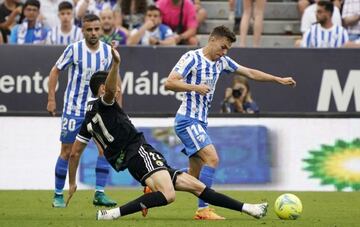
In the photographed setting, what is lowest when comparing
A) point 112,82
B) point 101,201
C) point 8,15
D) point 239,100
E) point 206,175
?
point 101,201

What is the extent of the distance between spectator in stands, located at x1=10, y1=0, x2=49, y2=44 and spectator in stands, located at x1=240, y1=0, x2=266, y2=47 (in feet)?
10.5

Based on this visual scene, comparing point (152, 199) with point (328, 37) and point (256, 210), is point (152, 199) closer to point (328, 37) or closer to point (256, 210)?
point (256, 210)

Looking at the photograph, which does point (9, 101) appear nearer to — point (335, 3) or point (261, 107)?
point (261, 107)

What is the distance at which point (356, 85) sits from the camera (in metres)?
16.6

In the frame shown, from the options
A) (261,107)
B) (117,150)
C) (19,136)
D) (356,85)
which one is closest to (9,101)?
(19,136)

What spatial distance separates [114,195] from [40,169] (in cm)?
177

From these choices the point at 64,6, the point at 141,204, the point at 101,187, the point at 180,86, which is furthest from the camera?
the point at 64,6

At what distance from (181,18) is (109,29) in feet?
4.53

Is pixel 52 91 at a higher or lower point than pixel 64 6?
lower

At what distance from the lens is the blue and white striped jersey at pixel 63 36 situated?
1733 centimetres

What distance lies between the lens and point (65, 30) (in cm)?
1739

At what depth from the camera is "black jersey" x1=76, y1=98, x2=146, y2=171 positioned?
1076cm

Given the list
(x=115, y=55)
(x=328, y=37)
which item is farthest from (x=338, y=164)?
(x=115, y=55)

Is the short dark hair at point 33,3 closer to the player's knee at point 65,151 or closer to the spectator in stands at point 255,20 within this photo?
the spectator in stands at point 255,20
